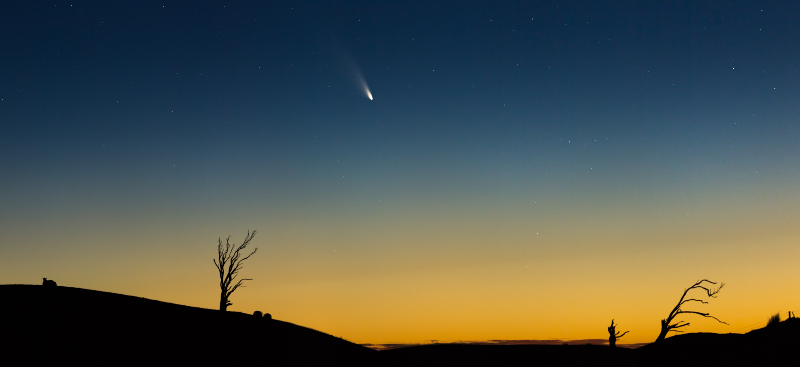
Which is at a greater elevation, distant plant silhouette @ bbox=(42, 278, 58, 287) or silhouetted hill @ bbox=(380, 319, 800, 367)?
distant plant silhouette @ bbox=(42, 278, 58, 287)

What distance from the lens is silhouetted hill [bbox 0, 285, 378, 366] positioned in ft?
86.4

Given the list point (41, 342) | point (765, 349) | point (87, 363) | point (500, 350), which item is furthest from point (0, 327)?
point (765, 349)

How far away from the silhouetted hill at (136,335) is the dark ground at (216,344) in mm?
44

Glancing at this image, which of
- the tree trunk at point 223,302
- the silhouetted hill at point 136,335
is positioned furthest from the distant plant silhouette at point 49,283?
the tree trunk at point 223,302

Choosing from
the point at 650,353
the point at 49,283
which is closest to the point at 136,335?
the point at 49,283

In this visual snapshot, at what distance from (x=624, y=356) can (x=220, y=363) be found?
34.7 metres

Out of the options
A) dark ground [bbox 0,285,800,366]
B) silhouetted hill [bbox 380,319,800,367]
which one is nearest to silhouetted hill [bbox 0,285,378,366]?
dark ground [bbox 0,285,800,366]

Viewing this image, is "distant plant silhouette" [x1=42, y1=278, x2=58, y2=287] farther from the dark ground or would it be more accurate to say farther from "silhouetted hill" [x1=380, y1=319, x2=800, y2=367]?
"silhouetted hill" [x1=380, y1=319, x2=800, y2=367]

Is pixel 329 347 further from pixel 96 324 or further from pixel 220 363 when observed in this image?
pixel 96 324

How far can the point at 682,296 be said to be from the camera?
4491cm

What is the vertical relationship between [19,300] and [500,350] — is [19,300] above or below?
above

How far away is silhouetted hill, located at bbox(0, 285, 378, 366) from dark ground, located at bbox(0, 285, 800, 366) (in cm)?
4

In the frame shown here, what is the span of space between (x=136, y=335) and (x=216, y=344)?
4.20m

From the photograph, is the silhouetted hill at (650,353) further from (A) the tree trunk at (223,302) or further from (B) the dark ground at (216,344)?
(A) the tree trunk at (223,302)
